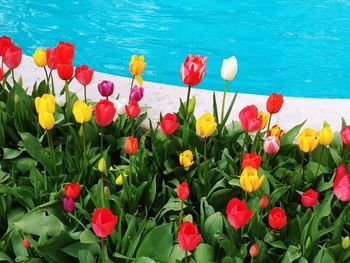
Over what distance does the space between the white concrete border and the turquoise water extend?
1446mm

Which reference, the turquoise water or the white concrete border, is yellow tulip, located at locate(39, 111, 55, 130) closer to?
the white concrete border

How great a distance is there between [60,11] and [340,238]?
13.1ft

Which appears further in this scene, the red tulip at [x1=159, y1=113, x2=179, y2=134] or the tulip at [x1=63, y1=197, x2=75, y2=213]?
→ the red tulip at [x1=159, y1=113, x2=179, y2=134]

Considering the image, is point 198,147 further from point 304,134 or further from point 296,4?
point 296,4

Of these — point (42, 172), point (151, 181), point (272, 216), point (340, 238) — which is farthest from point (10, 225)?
point (340, 238)

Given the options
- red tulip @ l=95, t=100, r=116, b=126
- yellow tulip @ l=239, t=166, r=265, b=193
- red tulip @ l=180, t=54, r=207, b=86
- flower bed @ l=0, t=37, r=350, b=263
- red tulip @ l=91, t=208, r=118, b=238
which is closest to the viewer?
red tulip @ l=91, t=208, r=118, b=238

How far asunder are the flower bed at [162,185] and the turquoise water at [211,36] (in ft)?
6.90

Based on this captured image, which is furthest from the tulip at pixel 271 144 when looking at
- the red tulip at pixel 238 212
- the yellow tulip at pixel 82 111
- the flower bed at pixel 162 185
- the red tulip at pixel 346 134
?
the yellow tulip at pixel 82 111

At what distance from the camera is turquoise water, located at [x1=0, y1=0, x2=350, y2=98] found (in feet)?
15.5

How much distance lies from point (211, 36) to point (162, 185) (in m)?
2.98

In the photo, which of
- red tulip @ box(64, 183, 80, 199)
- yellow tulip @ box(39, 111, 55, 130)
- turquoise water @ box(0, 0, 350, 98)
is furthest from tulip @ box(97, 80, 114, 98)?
turquoise water @ box(0, 0, 350, 98)

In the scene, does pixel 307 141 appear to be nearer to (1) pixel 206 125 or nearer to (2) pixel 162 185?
(1) pixel 206 125

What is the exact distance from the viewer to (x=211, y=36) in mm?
5188

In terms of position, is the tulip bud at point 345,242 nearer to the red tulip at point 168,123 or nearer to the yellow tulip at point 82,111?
the red tulip at point 168,123
